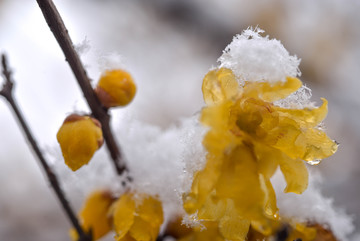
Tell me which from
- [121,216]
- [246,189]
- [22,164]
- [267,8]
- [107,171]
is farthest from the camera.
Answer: [267,8]

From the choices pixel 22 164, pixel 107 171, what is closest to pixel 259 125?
pixel 107 171

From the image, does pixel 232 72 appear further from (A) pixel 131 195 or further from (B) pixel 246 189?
(A) pixel 131 195

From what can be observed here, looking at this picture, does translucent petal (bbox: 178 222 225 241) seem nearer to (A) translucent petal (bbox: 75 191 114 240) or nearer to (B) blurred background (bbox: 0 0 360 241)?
(A) translucent petal (bbox: 75 191 114 240)

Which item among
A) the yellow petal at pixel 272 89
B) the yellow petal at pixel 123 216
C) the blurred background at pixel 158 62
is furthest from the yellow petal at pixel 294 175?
the blurred background at pixel 158 62

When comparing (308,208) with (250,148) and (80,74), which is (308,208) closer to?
(250,148)

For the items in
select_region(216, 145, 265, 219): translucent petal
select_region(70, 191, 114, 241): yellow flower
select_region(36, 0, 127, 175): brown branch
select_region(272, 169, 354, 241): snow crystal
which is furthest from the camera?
select_region(70, 191, 114, 241): yellow flower

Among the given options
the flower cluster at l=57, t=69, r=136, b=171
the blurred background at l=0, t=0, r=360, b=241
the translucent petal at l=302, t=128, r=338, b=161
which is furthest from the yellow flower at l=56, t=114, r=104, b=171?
the blurred background at l=0, t=0, r=360, b=241

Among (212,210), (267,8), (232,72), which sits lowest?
(212,210)

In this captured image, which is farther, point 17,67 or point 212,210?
point 17,67
